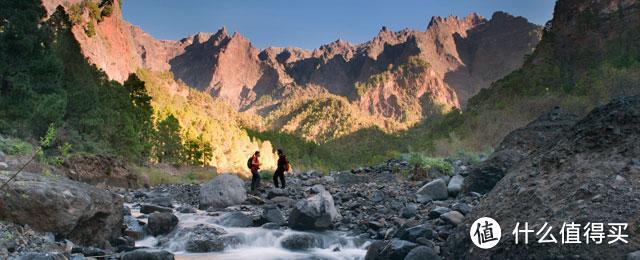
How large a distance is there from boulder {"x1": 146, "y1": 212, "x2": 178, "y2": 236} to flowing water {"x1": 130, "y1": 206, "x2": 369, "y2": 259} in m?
0.21

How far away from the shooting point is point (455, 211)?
9695 millimetres

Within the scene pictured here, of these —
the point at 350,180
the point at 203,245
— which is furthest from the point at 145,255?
the point at 350,180

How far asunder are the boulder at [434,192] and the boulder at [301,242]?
3.67 metres

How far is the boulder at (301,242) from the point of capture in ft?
36.6

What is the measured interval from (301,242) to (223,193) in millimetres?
6646

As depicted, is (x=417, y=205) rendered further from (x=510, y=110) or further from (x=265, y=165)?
(x=265, y=165)

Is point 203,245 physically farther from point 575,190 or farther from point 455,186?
point 575,190

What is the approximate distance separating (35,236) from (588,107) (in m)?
52.8

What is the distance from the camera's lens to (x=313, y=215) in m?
12.3

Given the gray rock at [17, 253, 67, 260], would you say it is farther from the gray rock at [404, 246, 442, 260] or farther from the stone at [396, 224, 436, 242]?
the stone at [396, 224, 436, 242]

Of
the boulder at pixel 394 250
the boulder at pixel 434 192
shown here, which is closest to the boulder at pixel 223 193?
the boulder at pixel 434 192

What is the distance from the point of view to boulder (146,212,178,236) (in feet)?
39.9

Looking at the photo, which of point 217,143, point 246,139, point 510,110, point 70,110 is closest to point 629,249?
point 70,110

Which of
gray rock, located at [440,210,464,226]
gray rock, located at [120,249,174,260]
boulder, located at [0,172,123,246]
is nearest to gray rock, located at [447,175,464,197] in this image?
gray rock, located at [440,210,464,226]
